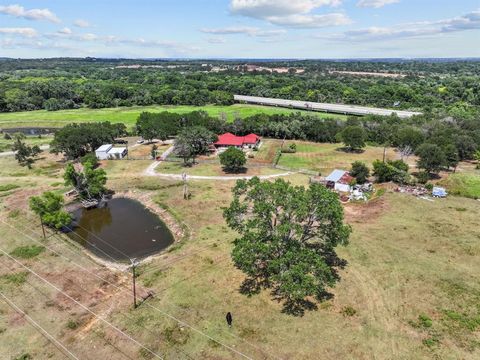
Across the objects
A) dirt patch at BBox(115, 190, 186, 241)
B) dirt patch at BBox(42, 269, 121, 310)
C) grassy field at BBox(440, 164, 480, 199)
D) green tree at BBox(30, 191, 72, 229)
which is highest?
green tree at BBox(30, 191, 72, 229)

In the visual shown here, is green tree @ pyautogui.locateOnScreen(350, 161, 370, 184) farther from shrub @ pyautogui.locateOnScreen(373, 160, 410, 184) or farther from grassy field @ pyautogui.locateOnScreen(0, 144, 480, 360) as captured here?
grassy field @ pyautogui.locateOnScreen(0, 144, 480, 360)

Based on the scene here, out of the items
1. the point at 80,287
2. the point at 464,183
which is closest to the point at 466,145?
the point at 464,183

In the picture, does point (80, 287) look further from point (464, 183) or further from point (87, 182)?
point (464, 183)

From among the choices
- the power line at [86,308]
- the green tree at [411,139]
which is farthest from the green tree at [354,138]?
the power line at [86,308]

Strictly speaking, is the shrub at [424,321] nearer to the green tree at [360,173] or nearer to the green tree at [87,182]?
the green tree at [360,173]

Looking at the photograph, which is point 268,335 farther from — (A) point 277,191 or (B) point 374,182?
(B) point 374,182

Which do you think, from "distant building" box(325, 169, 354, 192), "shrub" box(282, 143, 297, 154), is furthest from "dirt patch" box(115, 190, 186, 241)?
"shrub" box(282, 143, 297, 154)

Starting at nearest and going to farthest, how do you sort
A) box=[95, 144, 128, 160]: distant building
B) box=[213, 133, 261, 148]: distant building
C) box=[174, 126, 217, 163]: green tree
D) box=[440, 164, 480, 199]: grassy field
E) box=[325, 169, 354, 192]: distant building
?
box=[440, 164, 480, 199]: grassy field → box=[325, 169, 354, 192]: distant building → box=[174, 126, 217, 163]: green tree → box=[95, 144, 128, 160]: distant building → box=[213, 133, 261, 148]: distant building
